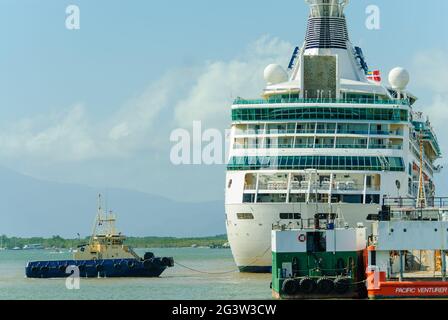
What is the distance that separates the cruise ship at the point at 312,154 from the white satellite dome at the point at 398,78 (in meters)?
6.28

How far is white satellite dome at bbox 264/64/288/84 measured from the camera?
91.8 meters

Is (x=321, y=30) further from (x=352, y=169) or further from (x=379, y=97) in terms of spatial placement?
(x=352, y=169)

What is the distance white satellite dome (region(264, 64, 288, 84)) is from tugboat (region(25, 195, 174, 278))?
1463 cm

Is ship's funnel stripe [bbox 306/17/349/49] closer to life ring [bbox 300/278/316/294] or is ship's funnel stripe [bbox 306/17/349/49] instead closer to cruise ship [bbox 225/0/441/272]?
cruise ship [bbox 225/0/441/272]

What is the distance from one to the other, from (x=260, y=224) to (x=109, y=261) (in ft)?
47.9

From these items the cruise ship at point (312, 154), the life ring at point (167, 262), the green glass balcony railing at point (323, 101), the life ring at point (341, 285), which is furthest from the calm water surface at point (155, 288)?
the green glass balcony railing at point (323, 101)

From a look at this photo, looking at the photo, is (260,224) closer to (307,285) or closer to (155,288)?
(155,288)

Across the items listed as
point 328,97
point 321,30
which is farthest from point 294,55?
point 328,97

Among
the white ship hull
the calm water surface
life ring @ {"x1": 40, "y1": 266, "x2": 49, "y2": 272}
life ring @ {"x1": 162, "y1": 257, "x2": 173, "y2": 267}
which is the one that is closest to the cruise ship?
the white ship hull

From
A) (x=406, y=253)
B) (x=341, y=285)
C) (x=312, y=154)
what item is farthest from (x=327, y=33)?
(x=341, y=285)

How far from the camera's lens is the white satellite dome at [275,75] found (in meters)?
91.8

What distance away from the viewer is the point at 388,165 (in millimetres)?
82438
